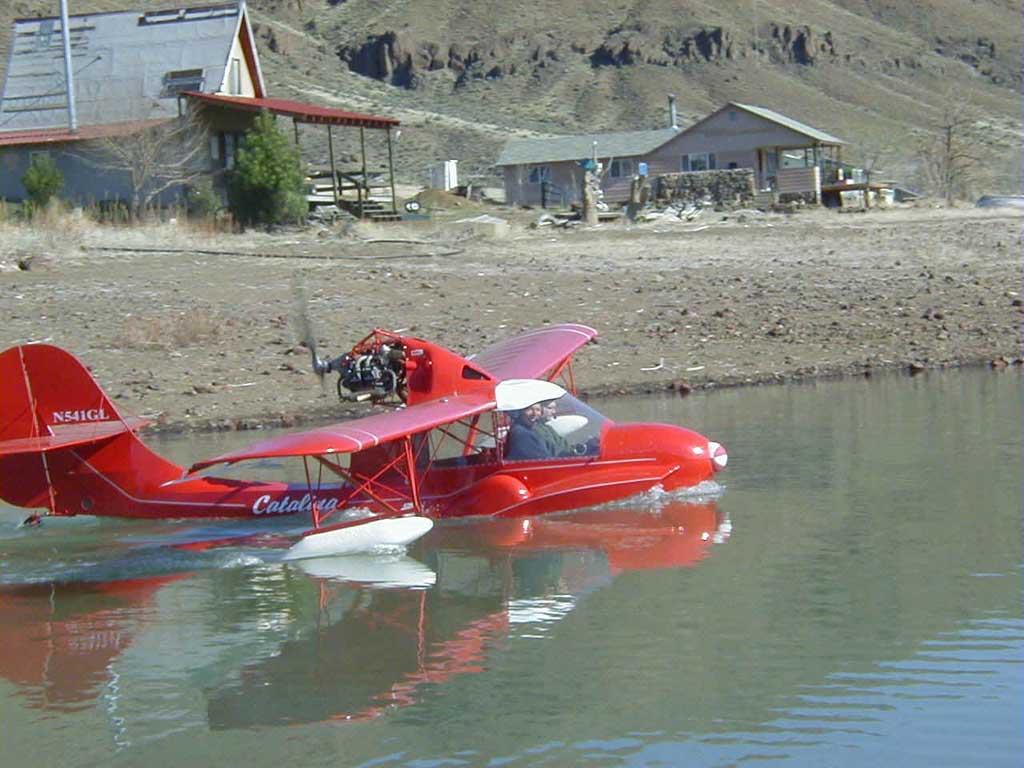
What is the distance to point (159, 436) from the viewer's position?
20.0 m

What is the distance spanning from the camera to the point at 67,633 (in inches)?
461

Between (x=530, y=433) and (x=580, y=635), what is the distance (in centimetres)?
414

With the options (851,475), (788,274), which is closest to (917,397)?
(851,475)

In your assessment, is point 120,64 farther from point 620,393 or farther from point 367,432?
point 367,432

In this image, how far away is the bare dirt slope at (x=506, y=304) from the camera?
22.4 m

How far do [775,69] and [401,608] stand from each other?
352 ft

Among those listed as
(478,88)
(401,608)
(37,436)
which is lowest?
(401,608)

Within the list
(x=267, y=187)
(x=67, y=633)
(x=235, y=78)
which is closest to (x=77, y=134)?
(x=235, y=78)

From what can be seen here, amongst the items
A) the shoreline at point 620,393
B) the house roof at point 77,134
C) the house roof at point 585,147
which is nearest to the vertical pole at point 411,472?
the shoreline at point 620,393

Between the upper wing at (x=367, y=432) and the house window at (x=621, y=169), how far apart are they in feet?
178

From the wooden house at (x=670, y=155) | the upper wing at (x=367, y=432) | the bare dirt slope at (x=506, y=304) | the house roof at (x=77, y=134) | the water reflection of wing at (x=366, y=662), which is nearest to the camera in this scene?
the water reflection of wing at (x=366, y=662)

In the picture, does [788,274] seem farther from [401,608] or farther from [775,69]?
[775,69]

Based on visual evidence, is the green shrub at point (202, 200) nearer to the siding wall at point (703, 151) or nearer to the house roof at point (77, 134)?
the house roof at point (77, 134)

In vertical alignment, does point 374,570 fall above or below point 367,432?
below
